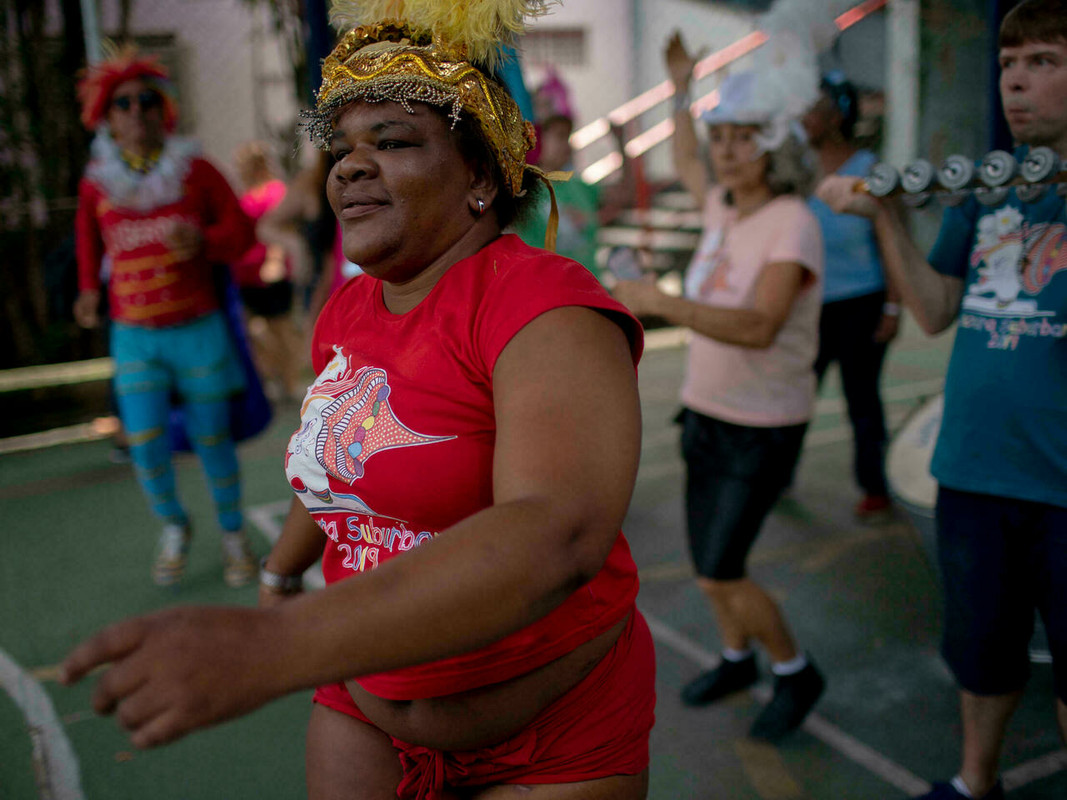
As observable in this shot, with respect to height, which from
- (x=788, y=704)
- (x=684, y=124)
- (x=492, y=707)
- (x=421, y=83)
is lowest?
(x=788, y=704)

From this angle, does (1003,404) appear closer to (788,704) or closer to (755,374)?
(755,374)

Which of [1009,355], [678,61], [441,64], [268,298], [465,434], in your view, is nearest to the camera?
[465,434]

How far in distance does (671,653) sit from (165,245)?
276 centimetres

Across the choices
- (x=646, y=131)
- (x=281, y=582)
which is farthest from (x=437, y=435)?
(x=646, y=131)

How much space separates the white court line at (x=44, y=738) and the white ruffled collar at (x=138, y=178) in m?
1.95

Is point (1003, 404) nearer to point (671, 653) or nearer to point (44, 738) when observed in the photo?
point (671, 653)

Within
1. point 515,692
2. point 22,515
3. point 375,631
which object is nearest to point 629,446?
point 375,631

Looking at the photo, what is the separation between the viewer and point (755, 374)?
2.70 metres

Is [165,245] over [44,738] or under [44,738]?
over

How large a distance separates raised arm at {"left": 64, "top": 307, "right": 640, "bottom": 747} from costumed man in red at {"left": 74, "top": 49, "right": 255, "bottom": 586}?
3.23 m

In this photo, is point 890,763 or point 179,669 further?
point 890,763

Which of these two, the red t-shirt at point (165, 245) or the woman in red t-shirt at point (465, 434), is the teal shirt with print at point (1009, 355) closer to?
the woman in red t-shirt at point (465, 434)

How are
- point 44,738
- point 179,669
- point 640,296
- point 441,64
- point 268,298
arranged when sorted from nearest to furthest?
1. point 179,669
2. point 441,64
3. point 640,296
4. point 44,738
5. point 268,298

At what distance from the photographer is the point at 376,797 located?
4.63ft
